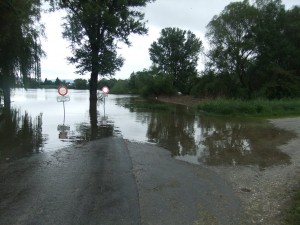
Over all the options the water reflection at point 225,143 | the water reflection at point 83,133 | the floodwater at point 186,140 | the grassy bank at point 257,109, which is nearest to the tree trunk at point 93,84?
the grassy bank at point 257,109

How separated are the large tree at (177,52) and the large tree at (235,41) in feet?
109

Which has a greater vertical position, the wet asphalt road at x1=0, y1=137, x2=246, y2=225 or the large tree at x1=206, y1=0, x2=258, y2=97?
the large tree at x1=206, y1=0, x2=258, y2=97

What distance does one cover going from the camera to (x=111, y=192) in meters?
6.02

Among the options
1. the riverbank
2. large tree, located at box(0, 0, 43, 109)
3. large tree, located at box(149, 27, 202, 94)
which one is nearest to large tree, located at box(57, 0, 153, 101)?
large tree, located at box(0, 0, 43, 109)

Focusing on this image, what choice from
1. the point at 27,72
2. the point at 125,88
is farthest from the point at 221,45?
the point at 125,88

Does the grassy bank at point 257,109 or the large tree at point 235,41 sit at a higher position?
the large tree at point 235,41

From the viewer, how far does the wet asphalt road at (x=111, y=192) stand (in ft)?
16.5

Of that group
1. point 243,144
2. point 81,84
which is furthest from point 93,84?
point 81,84

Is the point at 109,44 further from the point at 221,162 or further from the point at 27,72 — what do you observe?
the point at 221,162

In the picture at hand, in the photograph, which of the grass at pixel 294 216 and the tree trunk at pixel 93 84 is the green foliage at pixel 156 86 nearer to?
the tree trunk at pixel 93 84

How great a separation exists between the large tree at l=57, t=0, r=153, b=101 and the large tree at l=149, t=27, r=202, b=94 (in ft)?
138

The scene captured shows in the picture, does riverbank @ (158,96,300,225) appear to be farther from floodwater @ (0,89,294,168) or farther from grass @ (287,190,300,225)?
floodwater @ (0,89,294,168)

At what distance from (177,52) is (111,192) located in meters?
72.2

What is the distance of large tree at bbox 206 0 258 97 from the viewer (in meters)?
39.2
